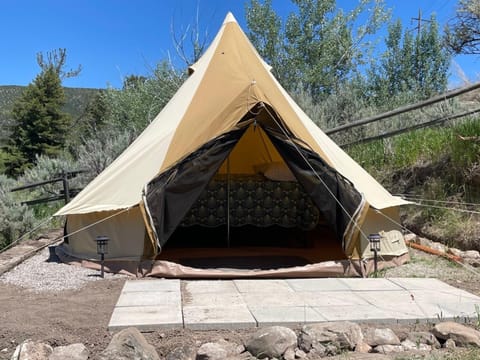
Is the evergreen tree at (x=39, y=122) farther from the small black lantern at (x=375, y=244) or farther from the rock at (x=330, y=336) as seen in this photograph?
the rock at (x=330, y=336)

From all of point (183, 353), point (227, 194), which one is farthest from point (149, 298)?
point (227, 194)

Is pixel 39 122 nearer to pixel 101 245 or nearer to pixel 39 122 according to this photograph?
pixel 39 122

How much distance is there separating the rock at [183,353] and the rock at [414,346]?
3.92ft

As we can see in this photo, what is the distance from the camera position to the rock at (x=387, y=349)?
297 cm

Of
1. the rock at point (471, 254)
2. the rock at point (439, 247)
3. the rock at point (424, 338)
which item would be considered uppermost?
the rock at point (439, 247)

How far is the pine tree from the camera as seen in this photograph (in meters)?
19.3

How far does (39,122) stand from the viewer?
19562mm

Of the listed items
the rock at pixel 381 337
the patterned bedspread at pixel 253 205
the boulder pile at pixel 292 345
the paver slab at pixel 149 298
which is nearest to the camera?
the boulder pile at pixel 292 345

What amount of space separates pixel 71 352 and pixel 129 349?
1.17ft

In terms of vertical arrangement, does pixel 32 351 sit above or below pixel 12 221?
below

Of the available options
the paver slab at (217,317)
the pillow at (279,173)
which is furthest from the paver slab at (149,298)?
the pillow at (279,173)

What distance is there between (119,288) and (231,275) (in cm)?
102

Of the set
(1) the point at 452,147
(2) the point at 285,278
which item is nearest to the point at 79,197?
(2) the point at 285,278

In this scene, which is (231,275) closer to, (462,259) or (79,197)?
(79,197)
